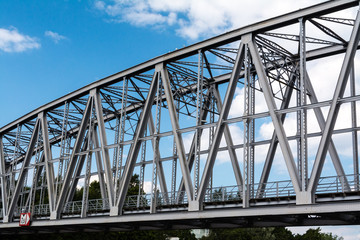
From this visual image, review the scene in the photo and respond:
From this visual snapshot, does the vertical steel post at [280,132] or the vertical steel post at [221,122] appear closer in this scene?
the vertical steel post at [280,132]

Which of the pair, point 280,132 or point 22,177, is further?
point 22,177

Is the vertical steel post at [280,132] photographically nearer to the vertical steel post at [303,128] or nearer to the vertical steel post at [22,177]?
the vertical steel post at [303,128]

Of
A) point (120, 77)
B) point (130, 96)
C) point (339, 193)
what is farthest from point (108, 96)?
point (339, 193)

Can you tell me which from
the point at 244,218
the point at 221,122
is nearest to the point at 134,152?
the point at 221,122

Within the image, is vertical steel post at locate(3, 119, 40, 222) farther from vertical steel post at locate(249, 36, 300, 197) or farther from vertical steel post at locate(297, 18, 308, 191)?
vertical steel post at locate(297, 18, 308, 191)

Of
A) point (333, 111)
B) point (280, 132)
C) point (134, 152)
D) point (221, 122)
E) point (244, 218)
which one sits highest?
point (221, 122)

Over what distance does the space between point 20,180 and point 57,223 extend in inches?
388

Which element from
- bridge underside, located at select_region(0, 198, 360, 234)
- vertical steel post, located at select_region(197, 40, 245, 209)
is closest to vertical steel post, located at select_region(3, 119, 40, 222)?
bridge underside, located at select_region(0, 198, 360, 234)

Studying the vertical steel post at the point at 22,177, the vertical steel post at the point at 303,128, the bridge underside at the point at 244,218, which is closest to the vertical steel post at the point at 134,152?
the bridge underside at the point at 244,218

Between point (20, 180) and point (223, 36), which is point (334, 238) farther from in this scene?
point (223, 36)

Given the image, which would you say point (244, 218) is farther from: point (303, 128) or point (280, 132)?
point (303, 128)

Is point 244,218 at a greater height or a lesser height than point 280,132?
lesser

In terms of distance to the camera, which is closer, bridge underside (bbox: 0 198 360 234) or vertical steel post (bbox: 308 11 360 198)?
vertical steel post (bbox: 308 11 360 198)

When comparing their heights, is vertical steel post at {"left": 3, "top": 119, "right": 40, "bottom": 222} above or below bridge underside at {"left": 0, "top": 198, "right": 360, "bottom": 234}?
above
